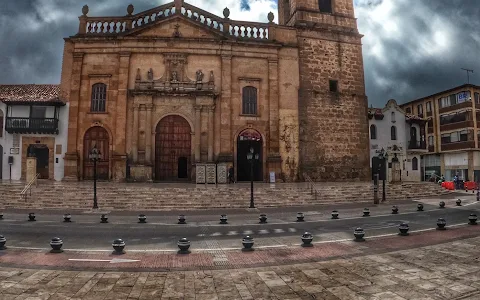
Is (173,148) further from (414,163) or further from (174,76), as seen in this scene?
(414,163)

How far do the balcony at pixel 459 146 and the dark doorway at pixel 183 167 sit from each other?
1357 inches

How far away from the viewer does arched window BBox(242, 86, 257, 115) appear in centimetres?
2773

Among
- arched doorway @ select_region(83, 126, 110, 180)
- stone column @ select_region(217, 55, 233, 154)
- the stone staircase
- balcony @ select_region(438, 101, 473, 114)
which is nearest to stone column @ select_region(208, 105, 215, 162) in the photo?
stone column @ select_region(217, 55, 233, 154)

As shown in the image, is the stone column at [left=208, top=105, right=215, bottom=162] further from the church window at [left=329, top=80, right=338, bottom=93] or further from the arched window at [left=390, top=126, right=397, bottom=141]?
the arched window at [left=390, top=126, right=397, bottom=141]

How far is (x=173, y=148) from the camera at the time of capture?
87.1 ft

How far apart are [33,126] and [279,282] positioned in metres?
26.8

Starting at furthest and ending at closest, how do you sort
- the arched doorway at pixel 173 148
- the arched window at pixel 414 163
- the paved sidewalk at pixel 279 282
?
the arched window at pixel 414 163, the arched doorway at pixel 173 148, the paved sidewalk at pixel 279 282

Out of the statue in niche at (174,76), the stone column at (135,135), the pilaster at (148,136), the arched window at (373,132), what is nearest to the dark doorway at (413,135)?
the arched window at (373,132)

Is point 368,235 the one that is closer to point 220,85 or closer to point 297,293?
point 297,293

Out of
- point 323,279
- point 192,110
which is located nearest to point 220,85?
point 192,110

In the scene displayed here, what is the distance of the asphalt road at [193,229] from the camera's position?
30.7 ft

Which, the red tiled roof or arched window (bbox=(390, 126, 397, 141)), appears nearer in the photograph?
the red tiled roof

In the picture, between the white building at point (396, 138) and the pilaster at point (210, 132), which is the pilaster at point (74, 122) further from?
the white building at point (396, 138)

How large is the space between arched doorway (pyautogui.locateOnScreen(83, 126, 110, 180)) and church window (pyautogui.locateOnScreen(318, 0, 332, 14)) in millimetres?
22416
